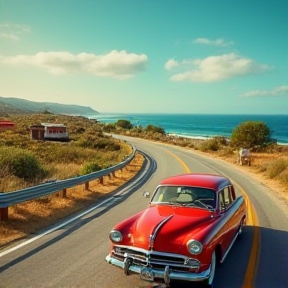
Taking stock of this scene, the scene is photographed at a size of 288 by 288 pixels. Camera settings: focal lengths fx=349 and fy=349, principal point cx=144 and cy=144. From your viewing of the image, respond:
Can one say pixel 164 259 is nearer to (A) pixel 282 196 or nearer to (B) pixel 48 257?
(B) pixel 48 257

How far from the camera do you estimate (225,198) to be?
7.20m

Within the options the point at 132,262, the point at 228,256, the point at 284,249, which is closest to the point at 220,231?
the point at 228,256

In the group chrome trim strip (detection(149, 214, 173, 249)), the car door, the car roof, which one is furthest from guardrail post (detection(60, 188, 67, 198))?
chrome trim strip (detection(149, 214, 173, 249))

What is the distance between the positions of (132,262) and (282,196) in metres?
10.5

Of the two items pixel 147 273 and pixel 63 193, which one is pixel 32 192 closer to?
pixel 63 193

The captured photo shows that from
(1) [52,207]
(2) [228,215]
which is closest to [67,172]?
(1) [52,207]

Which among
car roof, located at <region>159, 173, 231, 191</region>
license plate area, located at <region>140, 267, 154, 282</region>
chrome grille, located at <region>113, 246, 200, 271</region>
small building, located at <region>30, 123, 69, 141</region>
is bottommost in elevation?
small building, located at <region>30, 123, 69, 141</region>

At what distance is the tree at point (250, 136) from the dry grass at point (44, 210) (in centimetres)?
2448

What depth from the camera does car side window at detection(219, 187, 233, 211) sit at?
22.4 ft

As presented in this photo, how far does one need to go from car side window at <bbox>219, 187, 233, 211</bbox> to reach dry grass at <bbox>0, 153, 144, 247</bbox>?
4.40 metres

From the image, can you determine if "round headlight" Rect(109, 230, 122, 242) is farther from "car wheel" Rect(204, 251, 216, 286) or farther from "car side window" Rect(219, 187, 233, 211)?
"car side window" Rect(219, 187, 233, 211)

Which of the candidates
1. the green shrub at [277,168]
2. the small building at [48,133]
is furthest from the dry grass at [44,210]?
the small building at [48,133]

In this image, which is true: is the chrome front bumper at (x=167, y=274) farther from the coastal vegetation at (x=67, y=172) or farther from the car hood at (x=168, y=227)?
the coastal vegetation at (x=67, y=172)

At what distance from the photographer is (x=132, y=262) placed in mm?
5309
